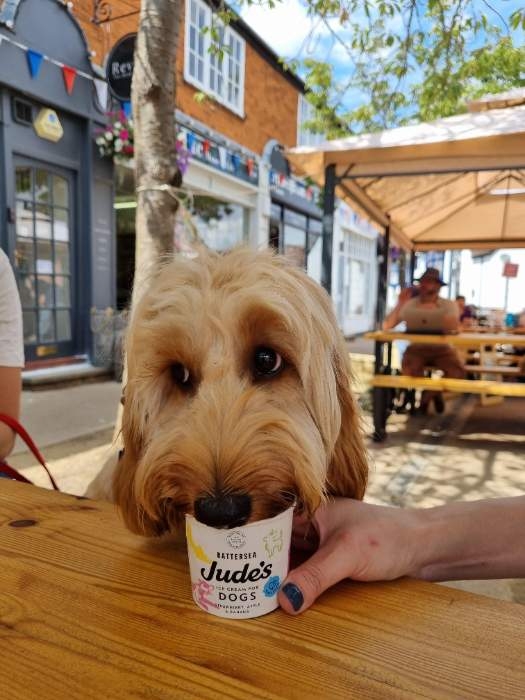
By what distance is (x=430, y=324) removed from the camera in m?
6.62

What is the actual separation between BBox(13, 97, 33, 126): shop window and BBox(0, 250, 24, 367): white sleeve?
20.2 feet

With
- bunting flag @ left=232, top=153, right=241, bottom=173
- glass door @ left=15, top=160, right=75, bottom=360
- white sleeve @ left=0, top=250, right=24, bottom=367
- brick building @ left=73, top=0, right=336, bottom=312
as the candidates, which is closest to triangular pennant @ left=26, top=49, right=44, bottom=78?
brick building @ left=73, top=0, right=336, bottom=312

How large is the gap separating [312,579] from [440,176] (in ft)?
23.1

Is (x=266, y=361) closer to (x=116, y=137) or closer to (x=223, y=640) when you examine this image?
(x=223, y=640)

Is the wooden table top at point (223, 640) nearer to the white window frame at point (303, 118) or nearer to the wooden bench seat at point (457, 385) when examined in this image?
the wooden bench seat at point (457, 385)

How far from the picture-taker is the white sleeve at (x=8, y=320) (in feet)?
7.53

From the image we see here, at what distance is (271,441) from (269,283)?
0.36 m

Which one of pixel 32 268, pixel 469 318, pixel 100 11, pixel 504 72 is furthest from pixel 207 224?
pixel 504 72

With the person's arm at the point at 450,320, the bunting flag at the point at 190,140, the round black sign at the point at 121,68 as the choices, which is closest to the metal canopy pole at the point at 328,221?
the person's arm at the point at 450,320

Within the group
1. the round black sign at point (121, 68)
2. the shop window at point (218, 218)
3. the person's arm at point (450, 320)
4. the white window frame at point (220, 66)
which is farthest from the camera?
the shop window at point (218, 218)

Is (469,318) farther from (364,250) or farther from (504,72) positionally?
(364,250)

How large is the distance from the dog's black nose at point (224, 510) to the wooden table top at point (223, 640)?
0.16m

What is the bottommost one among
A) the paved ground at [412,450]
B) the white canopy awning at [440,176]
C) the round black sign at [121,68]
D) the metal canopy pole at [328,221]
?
the paved ground at [412,450]

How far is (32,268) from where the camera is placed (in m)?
7.92
